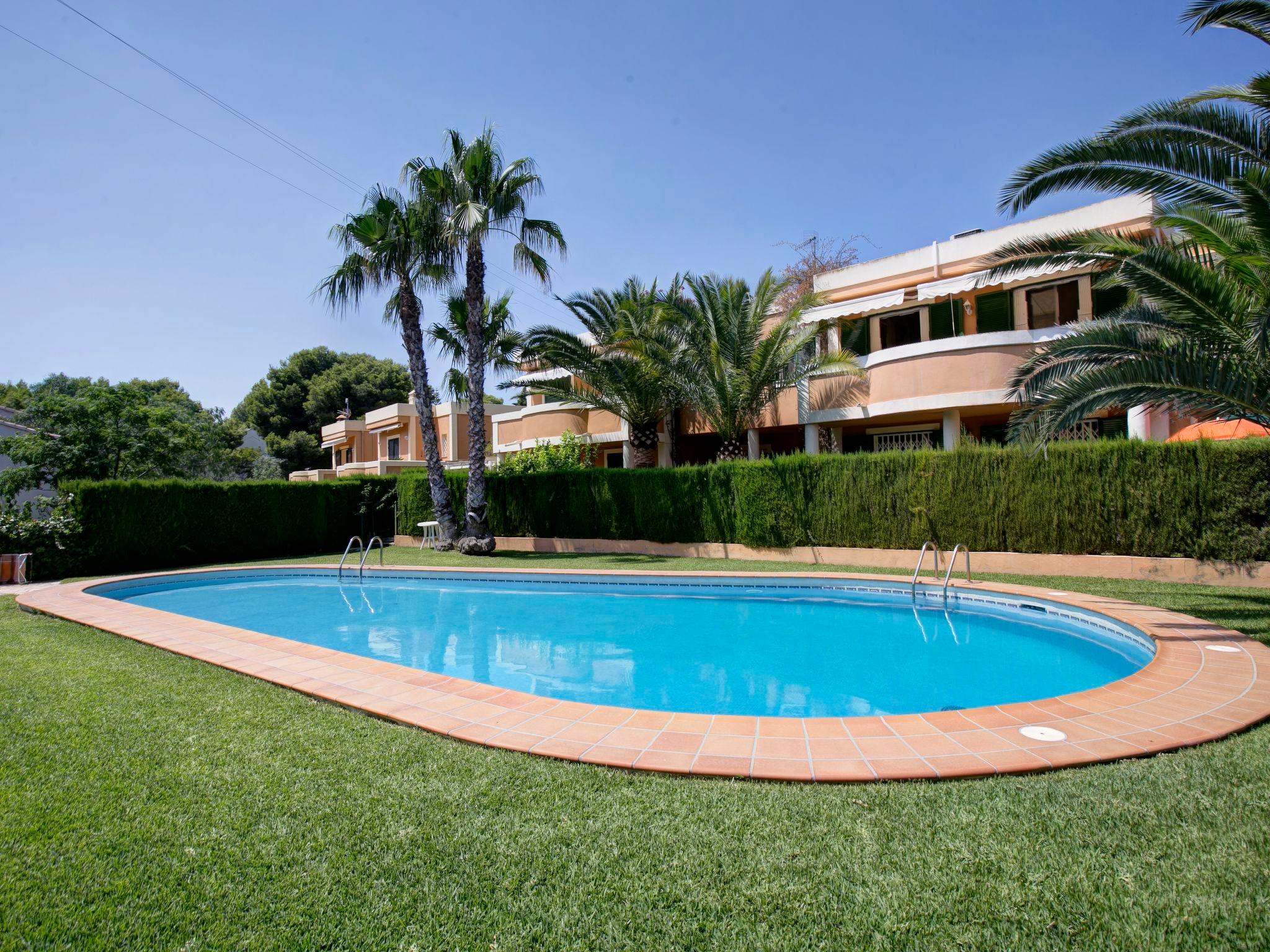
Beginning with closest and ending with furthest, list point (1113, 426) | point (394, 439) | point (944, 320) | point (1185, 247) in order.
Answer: point (1185, 247) < point (1113, 426) < point (944, 320) < point (394, 439)

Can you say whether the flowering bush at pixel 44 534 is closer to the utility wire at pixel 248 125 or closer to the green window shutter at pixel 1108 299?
the utility wire at pixel 248 125

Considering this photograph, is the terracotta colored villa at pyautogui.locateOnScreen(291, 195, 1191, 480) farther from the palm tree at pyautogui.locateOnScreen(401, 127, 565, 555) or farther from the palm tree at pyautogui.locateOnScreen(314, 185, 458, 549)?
the palm tree at pyautogui.locateOnScreen(314, 185, 458, 549)

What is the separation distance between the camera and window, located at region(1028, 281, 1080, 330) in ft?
66.2

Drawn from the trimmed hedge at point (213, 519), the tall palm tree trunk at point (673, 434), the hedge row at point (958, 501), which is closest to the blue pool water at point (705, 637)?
the hedge row at point (958, 501)

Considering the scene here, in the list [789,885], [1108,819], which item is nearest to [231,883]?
[789,885]

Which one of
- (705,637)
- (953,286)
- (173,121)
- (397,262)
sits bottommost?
(705,637)

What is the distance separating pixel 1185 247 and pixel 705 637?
909 centimetres

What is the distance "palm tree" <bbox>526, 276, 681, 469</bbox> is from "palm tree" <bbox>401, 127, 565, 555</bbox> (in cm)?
→ 216

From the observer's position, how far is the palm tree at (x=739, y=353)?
65.8ft

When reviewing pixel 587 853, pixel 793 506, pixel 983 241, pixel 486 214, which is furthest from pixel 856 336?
pixel 587 853

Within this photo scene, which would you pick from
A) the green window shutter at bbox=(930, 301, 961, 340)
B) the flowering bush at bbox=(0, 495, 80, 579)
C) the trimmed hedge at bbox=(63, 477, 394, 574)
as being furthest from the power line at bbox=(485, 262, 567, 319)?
the flowering bush at bbox=(0, 495, 80, 579)

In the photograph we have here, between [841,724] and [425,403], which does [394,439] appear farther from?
[841,724]

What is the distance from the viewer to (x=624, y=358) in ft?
72.0

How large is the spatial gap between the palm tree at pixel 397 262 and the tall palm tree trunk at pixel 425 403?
0.9 inches
